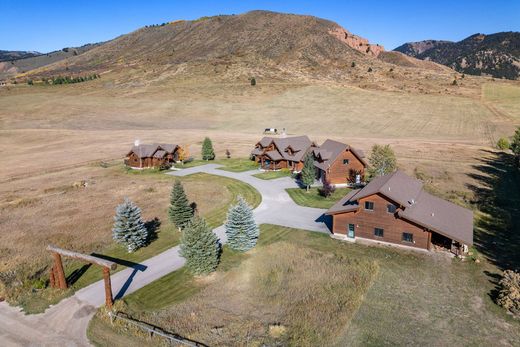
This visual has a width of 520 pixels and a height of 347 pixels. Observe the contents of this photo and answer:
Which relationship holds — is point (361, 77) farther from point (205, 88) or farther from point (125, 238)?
point (125, 238)

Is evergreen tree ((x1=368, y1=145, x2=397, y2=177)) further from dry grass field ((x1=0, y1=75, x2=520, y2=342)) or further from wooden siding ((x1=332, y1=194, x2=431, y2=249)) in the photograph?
wooden siding ((x1=332, y1=194, x2=431, y2=249))

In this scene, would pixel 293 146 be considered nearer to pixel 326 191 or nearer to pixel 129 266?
pixel 326 191

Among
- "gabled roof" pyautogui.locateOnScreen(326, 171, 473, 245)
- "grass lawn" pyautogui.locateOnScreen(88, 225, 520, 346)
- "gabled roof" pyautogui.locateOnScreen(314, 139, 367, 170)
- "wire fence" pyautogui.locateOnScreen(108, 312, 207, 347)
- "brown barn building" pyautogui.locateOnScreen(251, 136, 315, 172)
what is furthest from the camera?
"brown barn building" pyautogui.locateOnScreen(251, 136, 315, 172)

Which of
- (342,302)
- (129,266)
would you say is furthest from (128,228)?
(342,302)

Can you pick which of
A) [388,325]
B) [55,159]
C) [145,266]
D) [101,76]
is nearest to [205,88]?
[101,76]

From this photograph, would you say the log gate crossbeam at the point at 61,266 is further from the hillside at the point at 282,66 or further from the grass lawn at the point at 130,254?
the hillside at the point at 282,66

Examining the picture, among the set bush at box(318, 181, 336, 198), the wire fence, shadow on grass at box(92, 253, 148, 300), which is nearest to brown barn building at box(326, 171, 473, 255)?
bush at box(318, 181, 336, 198)
